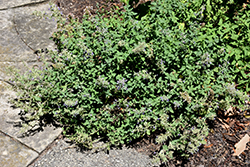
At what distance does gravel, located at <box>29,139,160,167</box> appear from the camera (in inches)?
118

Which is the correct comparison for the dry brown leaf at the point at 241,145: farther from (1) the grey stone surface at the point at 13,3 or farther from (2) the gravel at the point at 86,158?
(1) the grey stone surface at the point at 13,3

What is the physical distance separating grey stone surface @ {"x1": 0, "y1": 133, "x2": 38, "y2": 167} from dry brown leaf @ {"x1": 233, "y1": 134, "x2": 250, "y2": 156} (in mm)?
2988

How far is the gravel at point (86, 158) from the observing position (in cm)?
300

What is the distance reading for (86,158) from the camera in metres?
3.08

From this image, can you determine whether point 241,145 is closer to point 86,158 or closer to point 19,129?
point 86,158

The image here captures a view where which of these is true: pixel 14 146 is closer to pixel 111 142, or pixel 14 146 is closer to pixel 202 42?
pixel 111 142

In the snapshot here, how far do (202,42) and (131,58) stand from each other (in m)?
1.09

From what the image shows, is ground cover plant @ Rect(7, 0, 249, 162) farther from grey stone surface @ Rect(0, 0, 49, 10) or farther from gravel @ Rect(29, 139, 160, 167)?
grey stone surface @ Rect(0, 0, 49, 10)

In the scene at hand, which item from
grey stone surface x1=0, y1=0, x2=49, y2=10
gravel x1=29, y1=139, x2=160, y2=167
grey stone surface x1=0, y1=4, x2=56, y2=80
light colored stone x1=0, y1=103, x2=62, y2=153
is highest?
grey stone surface x1=0, y1=0, x2=49, y2=10

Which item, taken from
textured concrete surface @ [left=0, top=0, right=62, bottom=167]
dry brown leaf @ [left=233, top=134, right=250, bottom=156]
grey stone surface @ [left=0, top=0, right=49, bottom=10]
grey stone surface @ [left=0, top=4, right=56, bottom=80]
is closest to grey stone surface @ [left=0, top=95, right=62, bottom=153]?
textured concrete surface @ [left=0, top=0, right=62, bottom=167]

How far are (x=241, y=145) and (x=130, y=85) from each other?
203cm

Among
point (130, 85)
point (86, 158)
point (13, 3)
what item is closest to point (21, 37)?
point (13, 3)

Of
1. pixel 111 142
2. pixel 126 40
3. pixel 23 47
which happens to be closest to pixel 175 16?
pixel 126 40

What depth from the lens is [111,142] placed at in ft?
10.5
